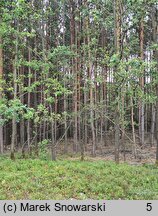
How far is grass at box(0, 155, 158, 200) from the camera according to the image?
9.16 metres

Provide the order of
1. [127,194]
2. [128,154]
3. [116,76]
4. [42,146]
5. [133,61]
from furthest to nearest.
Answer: [128,154]
[42,146]
[116,76]
[133,61]
[127,194]

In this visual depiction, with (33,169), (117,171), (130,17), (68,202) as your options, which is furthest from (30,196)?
(130,17)

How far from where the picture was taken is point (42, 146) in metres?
16.2

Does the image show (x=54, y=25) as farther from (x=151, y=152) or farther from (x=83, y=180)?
(x=83, y=180)

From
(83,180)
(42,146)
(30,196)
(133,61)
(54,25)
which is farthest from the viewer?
(54,25)

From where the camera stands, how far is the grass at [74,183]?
9.16 metres

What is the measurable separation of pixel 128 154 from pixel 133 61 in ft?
42.0

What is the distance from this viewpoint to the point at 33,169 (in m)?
12.1

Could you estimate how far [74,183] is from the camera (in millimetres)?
10070

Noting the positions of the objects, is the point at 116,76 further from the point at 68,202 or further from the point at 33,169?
the point at 68,202

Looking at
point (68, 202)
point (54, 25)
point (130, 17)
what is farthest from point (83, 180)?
point (54, 25)

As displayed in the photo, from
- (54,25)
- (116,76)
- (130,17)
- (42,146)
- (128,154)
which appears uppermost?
(54,25)

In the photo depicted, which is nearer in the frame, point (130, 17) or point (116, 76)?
point (116, 76)

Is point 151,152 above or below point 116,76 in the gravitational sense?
below
